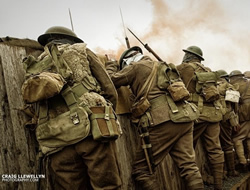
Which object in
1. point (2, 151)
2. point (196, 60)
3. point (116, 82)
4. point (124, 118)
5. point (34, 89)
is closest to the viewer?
point (34, 89)

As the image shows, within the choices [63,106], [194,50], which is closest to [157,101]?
[63,106]

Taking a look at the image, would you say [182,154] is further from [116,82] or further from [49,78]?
[49,78]

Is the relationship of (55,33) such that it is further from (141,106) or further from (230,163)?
(230,163)

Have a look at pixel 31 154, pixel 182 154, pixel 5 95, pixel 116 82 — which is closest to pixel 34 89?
pixel 5 95

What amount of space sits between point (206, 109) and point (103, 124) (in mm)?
2994

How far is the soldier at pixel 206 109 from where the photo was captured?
455 centimetres

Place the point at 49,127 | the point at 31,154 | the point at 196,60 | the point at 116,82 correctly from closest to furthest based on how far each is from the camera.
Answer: the point at 49,127, the point at 31,154, the point at 116,82, the point at 196,60

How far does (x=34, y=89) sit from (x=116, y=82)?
1532mm

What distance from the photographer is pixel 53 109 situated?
2197mm

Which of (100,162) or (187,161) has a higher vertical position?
(100,162)

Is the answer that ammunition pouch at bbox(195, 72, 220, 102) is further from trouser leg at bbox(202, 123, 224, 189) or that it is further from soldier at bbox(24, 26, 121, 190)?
soldier at bbox(24, 26, 121, 190)

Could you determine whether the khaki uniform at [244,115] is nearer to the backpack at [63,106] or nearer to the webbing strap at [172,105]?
the webbing strap at [172,105]

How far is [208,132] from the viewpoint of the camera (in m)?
4.76

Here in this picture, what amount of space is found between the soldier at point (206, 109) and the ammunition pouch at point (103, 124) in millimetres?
2703
